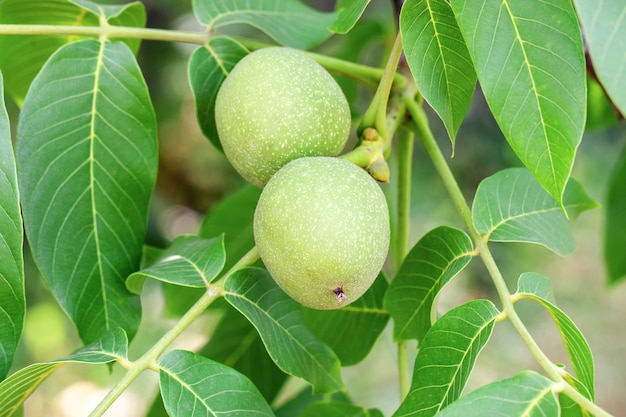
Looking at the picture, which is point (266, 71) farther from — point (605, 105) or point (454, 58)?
point (605, 105)

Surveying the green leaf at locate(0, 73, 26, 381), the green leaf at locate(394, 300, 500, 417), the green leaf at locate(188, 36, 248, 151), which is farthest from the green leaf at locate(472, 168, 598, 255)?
the green leaf at locate(0, 73, 26, 381)

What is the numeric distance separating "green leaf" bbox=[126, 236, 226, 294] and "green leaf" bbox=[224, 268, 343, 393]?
0.11 feet

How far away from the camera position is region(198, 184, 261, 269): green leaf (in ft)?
4.00

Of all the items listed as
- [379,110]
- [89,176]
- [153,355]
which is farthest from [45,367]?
[379,110]

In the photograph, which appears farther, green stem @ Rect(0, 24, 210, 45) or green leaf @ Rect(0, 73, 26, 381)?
green stem @ Rect(0, 24, 210, 45)

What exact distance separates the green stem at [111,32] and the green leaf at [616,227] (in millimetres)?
835

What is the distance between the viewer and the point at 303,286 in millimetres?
711

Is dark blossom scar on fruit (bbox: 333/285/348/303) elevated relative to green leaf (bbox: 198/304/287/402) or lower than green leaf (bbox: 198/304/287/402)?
elevated

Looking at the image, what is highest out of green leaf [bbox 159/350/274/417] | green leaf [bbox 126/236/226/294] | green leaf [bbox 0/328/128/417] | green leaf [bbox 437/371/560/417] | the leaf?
green leaf [bbox 437/371/560/417]

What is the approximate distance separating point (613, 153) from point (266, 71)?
2.43 m

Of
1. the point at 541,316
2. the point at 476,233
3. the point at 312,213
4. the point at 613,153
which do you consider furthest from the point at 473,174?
the point at 312,213

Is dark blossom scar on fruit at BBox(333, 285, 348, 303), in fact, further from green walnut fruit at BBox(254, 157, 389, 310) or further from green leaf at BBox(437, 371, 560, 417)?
green leaf at BBox(437, 371, 560, 417)

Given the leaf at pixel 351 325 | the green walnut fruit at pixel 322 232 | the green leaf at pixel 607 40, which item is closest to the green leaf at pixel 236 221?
the leaf at pixel 351 325

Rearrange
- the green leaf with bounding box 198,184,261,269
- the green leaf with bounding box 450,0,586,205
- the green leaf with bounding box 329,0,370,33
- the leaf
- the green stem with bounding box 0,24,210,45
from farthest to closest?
the green leaf with bounding box 198,184,261,269
the leaf
the green stem with bounding box 0,24,210,45
the green leaf with bounding box 329,0,370,33
the green leaf with bounding box 450,0,586,205
